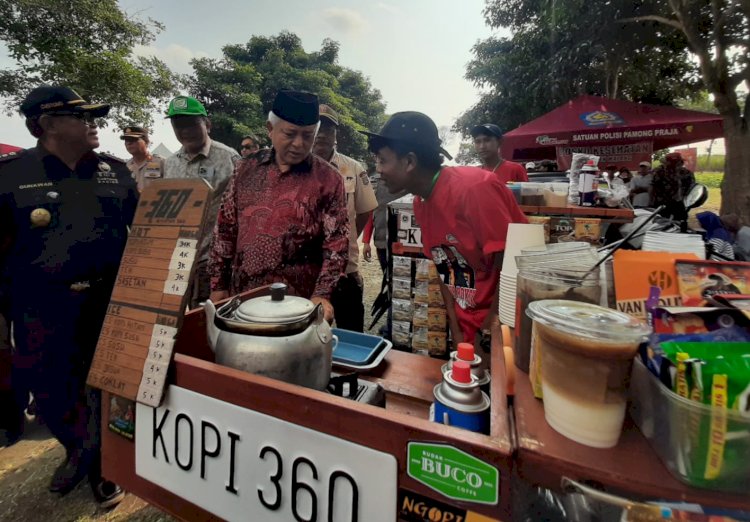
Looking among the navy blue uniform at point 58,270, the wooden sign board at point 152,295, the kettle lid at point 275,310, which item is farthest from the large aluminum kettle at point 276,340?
the navy blue uniform at point 58,270

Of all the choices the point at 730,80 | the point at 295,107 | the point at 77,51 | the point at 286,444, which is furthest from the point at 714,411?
the point at 77,51

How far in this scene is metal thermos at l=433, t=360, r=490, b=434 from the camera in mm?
758

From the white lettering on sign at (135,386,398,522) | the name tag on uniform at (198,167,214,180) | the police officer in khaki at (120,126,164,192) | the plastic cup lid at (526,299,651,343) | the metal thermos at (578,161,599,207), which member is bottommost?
the white lettering on sign at (135,386,398,522)

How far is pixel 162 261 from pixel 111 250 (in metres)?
1.30

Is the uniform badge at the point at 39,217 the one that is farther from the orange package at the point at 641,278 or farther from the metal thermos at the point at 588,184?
the metal thermos at the point at 588,184

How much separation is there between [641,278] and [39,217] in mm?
2514

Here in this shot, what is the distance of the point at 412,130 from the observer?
1767mm

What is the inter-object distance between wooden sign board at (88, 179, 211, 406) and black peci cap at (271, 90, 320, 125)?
32.0 inches

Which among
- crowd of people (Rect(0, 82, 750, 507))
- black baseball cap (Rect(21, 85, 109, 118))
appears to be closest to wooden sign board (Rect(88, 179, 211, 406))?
crowd of people (Rect(0, 82, 750, 507))

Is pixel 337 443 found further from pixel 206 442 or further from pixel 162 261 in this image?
pixel 162 261

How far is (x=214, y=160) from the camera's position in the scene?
3002 millimetres

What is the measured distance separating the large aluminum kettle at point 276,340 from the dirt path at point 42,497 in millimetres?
1582

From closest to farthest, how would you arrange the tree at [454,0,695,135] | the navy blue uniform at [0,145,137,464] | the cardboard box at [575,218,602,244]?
the navy blue uniform at [0,145,137,464] < the cardboard box at [575,218,602,244] < the tree at [454,0,695,135]

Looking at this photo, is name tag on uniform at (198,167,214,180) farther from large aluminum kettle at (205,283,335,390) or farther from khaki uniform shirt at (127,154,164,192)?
large aluminum kettle at (205,283,335,390)
